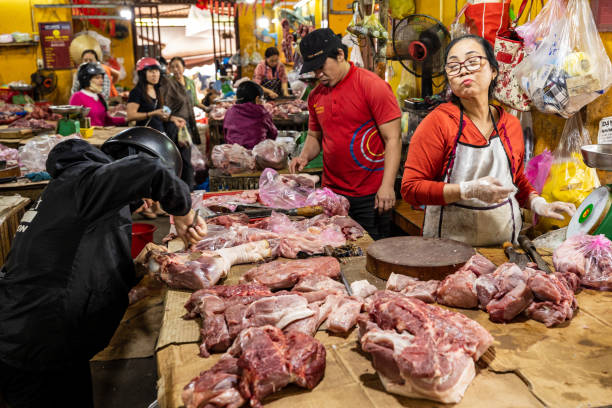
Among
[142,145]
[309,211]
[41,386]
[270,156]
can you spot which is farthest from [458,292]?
[270,156]

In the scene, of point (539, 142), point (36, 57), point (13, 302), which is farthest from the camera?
point (36, 57)

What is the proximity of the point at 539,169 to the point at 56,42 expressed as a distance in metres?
14.2

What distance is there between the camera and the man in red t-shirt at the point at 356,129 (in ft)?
13.7

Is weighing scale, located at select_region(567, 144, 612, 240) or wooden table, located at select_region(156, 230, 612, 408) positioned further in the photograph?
weighing scale, located at select_region(567, 144, 612, 240)

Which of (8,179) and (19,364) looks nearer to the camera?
(19,364)

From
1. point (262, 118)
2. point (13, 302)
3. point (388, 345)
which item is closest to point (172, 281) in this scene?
point (13, 302)

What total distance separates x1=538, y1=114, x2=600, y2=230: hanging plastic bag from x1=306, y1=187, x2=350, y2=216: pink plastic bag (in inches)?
58.1

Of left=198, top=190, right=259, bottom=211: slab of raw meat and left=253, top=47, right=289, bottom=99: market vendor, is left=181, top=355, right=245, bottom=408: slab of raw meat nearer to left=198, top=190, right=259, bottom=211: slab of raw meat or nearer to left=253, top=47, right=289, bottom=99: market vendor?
left=198, top=190, right=259, bottom=211: slab of raw meat

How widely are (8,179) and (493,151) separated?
4930 mm

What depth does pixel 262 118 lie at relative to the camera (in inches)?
286

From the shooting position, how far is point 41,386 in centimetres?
264

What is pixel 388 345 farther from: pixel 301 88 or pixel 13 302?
pixel 301 88

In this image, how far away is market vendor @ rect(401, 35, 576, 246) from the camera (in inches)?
115

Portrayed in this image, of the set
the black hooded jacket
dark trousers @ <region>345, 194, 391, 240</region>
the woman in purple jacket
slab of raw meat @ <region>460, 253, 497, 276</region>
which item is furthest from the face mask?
slab of raw meat @ <region>460, 253, 497, 276</region>
